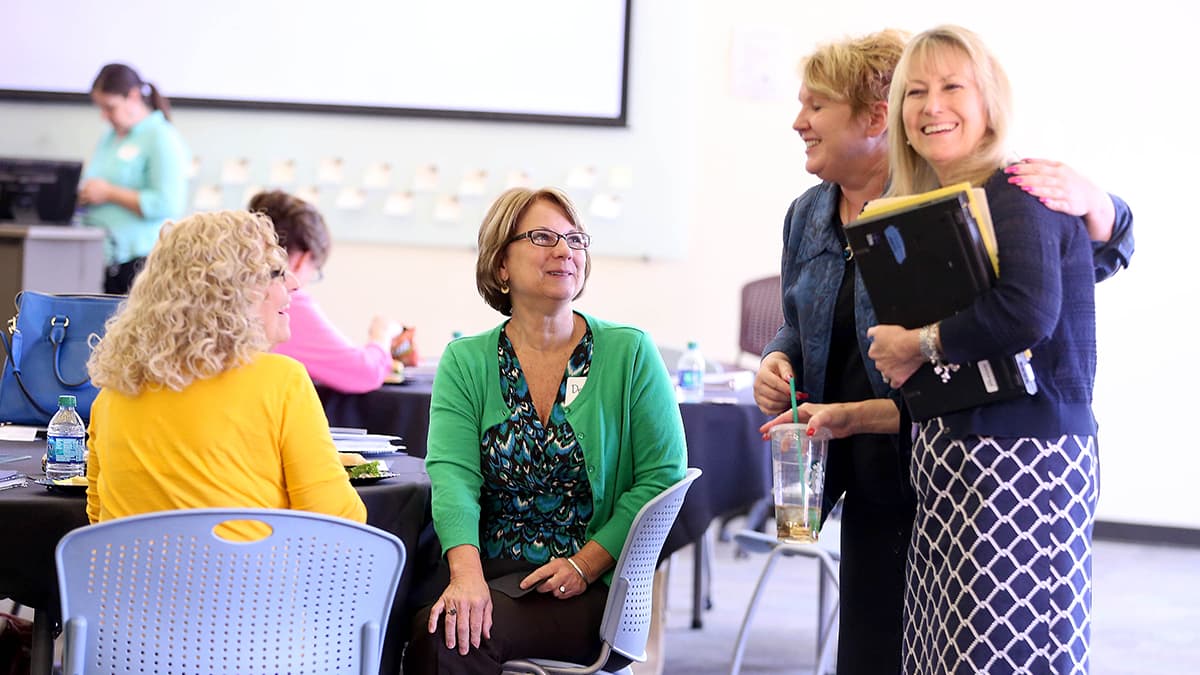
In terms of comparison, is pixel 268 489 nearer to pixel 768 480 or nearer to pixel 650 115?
pixel 768 480

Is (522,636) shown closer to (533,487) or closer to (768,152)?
(533,487)

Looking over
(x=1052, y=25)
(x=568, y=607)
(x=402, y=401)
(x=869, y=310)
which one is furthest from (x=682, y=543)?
(x=1052, y=25)

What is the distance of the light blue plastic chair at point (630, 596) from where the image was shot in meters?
2.29

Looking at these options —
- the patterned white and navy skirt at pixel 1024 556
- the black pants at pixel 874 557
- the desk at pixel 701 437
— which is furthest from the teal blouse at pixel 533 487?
the desk at pixel 701 437

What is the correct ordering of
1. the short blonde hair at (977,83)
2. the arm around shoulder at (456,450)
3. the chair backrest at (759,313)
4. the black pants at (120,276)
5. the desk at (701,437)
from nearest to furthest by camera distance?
1. the short blonde hair at (977,83)
2. the arm around shoulder at (456,450)
3. the desk at (701,437)
4. the chair backrest at (759,313)
5. the black pants at (120,276)

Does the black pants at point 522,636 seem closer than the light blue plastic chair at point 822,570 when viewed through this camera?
Yes

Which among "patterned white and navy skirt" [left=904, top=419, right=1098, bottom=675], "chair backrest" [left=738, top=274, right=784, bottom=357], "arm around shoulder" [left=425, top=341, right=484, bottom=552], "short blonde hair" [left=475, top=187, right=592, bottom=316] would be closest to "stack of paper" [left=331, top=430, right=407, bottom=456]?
"arm around shoulder" [left=425, top=341, right=484, bottom=552]

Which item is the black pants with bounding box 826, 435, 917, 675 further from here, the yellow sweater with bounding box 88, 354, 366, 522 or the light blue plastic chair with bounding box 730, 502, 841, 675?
the yellow sweater with bounding box 88, 354, 366, 522

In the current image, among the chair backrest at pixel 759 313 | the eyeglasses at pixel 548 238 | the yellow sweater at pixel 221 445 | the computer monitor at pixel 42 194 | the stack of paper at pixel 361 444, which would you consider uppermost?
the computer monitor at pixel 42 194

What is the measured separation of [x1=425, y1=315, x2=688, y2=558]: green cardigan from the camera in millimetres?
2436

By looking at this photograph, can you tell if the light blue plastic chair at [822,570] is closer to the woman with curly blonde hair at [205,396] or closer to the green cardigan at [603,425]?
the green cardigan at [603,425]

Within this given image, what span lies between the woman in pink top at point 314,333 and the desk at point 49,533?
3.81ft

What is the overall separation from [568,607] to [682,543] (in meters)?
1.18

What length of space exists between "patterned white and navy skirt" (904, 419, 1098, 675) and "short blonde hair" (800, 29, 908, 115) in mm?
713
